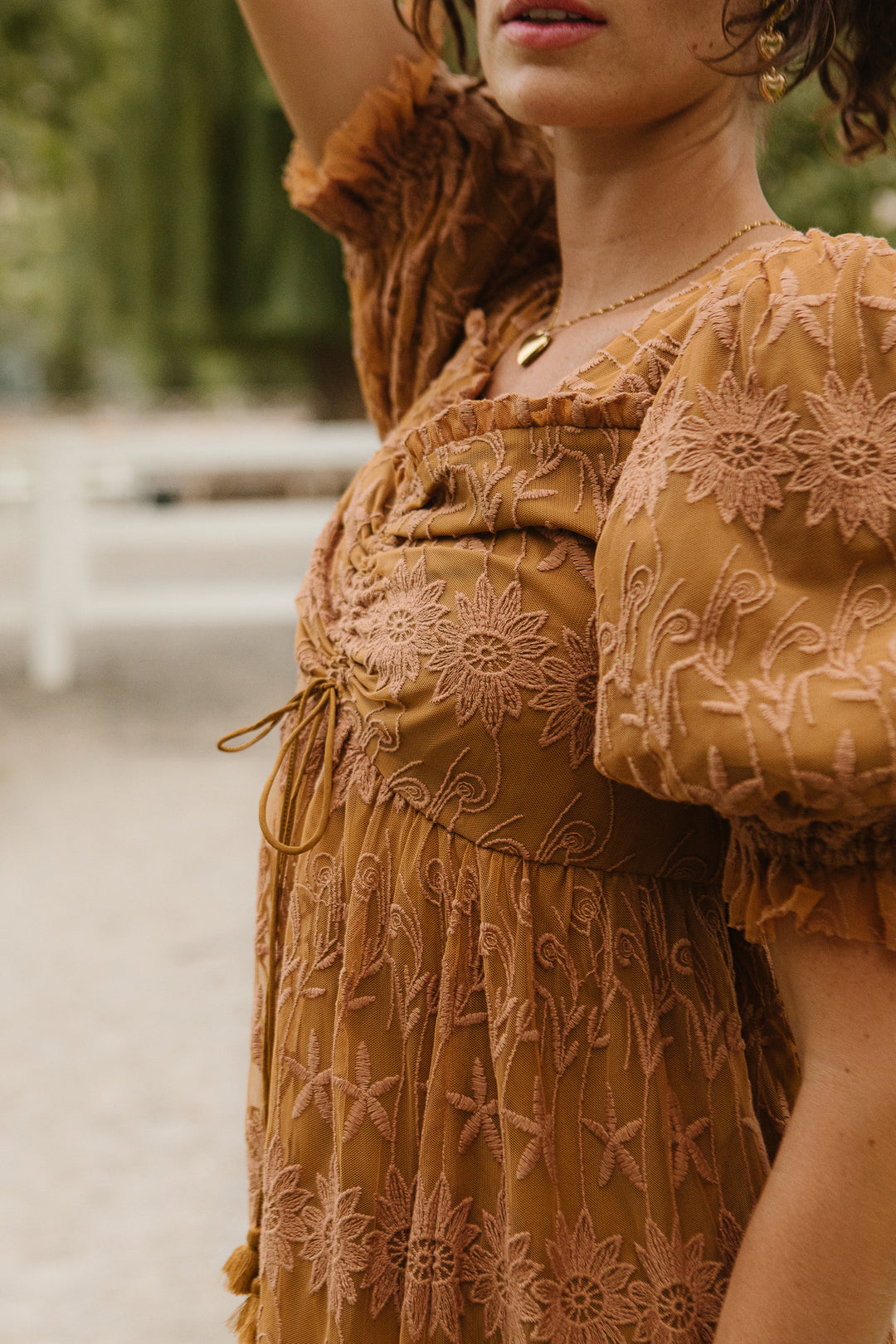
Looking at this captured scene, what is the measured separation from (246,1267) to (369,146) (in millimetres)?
816

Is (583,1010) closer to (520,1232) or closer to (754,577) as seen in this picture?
(520,1232)

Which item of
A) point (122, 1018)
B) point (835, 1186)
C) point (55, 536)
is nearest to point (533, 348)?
point (835, 1186)

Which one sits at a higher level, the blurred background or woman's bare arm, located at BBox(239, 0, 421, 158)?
woman's bare arm, located at BBox(239, 0, 421, 158)

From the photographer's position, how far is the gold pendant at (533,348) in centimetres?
80

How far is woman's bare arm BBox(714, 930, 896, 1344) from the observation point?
0.54 meters

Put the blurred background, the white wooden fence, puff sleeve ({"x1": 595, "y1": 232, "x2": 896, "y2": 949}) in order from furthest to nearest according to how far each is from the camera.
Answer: the white wooden fence < the blurred background < puff sleeve ({"x1": 595, "y1": 232, "x2": 896, "y2": 949})

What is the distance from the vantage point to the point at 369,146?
0.97m

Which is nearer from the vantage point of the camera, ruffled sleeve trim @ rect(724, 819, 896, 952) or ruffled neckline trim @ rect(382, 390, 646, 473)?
ruffled sleeve trim @ rect(724, 819, 896, 952)

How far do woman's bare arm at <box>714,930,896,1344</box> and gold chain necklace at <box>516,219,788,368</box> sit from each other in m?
0.39

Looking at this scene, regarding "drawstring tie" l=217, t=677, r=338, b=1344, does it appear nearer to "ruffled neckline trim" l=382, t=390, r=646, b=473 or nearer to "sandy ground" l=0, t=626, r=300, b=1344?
"ruffled neckline trim" l=382, t=390, r=646, b=473

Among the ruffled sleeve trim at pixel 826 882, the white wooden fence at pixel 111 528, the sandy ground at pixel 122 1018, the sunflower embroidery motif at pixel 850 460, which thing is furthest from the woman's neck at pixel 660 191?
the white wooden fence at pixel 111 528

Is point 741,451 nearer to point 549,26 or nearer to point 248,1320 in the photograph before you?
point 549,26

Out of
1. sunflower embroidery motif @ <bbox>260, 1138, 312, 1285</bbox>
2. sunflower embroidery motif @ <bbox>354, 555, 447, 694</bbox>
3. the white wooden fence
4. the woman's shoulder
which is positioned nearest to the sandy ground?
the white wooden fence

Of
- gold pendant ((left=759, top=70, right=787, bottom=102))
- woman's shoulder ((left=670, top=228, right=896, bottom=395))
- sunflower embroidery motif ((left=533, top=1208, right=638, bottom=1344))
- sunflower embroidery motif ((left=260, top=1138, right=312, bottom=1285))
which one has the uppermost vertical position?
gold pendant ((left=759, top=70, right=787, bottom=102))
